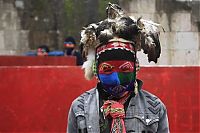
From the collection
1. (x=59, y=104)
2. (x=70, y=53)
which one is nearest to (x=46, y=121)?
(x=59, y=104)

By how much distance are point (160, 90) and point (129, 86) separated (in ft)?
13.8

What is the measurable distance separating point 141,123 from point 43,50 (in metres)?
8.05

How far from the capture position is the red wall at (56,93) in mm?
6973

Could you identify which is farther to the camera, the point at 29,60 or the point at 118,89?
the point at 29,60

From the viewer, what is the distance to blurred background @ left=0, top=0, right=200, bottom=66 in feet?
33.9

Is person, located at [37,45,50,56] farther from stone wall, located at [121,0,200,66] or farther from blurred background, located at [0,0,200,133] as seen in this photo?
stone wall, located at [121,0,200,66]

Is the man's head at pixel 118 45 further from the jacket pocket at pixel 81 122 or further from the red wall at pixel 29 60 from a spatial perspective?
the red wall at pixel 29 60

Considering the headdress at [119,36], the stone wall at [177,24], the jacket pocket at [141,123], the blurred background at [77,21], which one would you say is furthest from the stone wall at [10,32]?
the jacket pocket at [141,123]

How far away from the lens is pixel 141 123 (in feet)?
9.27

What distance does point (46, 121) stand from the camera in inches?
279

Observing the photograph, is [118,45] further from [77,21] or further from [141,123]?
[77,21]

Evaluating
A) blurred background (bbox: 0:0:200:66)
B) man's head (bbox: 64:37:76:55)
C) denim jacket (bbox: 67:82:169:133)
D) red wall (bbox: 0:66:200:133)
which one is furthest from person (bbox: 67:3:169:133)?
man's head (bbox: 64:37:76:55)

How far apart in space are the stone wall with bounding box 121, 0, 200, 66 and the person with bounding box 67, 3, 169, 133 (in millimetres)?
7337

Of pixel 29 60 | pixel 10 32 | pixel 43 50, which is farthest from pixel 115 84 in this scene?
pixel 10 32
